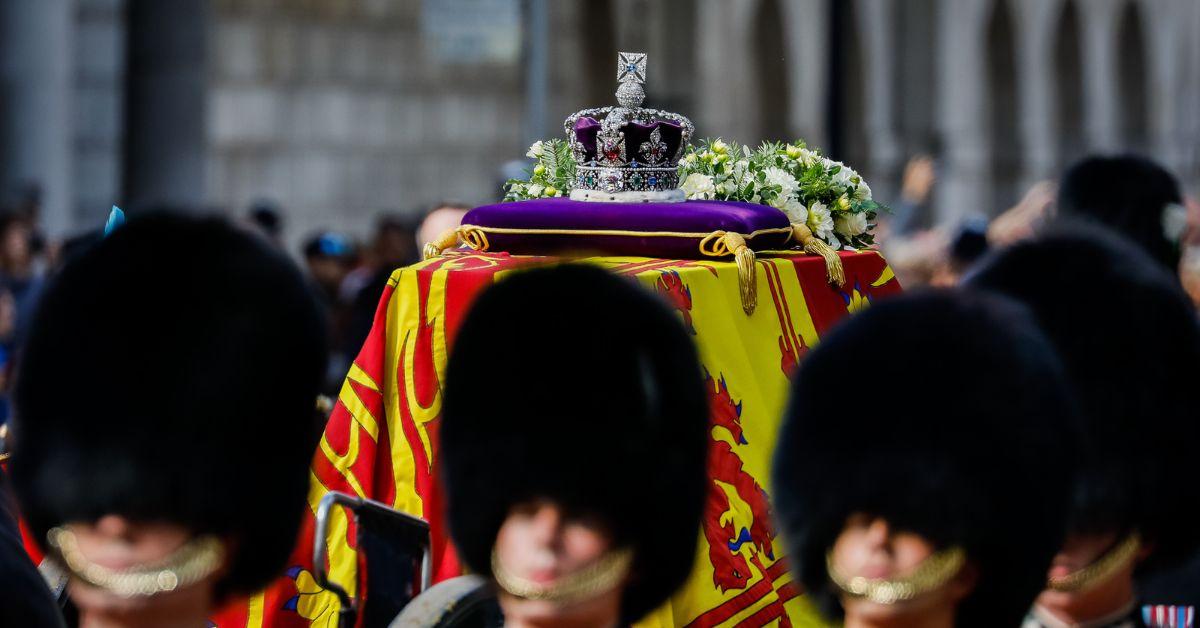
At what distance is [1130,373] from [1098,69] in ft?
85.9

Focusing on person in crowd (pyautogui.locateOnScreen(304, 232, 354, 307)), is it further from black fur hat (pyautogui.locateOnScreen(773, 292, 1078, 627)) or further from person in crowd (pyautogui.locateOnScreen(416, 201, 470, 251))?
black fur hat (pyautogui.locateOnScreen(773, 292, 1078, 627))

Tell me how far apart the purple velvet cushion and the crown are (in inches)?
6.5

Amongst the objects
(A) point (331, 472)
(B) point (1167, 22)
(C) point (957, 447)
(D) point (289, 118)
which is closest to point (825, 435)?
(C) point (957, 447)

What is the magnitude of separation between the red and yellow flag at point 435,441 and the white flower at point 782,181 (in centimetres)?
76

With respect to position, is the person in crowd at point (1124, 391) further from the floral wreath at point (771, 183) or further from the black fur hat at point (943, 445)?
the floral wreath at point (771, 183)

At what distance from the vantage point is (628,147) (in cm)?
545

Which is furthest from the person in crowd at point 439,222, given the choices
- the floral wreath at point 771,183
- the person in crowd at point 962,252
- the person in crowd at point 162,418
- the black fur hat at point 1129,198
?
the person in crowd at point 162,418

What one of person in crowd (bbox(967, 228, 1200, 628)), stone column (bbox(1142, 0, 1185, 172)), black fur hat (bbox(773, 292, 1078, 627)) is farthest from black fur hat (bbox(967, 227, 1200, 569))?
stone column (bbox(1142, 0, 1185, 172))

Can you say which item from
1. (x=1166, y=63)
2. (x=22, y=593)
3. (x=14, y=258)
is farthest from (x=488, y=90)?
(x=1166, y=63)

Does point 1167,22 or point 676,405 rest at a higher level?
point 676,405

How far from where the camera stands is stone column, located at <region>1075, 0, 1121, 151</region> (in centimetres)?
2872

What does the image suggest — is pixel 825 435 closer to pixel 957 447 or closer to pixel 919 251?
pixel 957 447

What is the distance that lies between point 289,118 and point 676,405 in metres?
13.5

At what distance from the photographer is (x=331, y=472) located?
15.8ft
